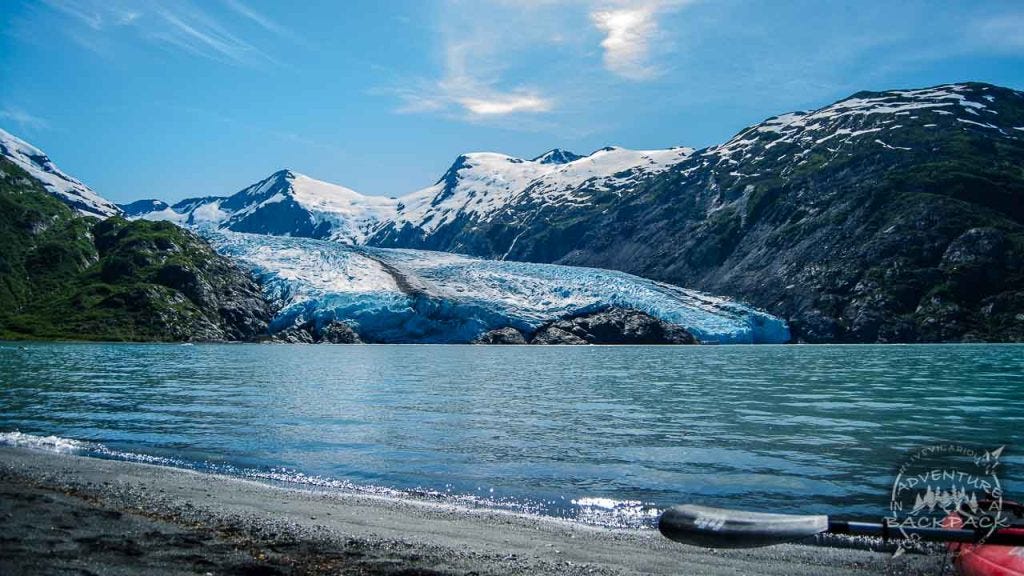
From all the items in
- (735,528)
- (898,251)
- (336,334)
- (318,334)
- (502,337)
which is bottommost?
(318,334)

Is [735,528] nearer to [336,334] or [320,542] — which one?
[320,542]

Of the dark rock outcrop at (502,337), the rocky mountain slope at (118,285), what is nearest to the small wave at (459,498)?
the dark rock outcrop at (502,337)

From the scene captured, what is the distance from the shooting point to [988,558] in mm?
8602

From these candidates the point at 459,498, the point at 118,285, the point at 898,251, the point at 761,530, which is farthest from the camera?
the point at 898,251

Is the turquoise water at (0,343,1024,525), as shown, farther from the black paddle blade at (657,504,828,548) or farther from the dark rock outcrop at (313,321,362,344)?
the dark rock outcrop at (313,321,362,344)

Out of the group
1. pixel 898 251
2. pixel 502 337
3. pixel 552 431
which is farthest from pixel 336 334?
pixel 898 251

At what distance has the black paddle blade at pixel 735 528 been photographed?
892 centimetres

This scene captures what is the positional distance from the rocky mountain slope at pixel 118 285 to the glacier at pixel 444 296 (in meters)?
7.20

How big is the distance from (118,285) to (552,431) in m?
141

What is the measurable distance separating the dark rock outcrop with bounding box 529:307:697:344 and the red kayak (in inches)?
4823

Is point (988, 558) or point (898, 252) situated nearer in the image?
point (988, 558)

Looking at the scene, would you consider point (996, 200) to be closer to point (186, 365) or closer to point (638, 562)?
point (186, 365)

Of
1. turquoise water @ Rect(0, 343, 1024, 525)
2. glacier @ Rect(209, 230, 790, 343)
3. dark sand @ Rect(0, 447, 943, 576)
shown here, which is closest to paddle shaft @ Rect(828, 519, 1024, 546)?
dark sand @ Rect(0, 447, 943, 576)

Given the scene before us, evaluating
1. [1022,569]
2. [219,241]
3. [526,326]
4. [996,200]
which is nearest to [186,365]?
[1022,569]
